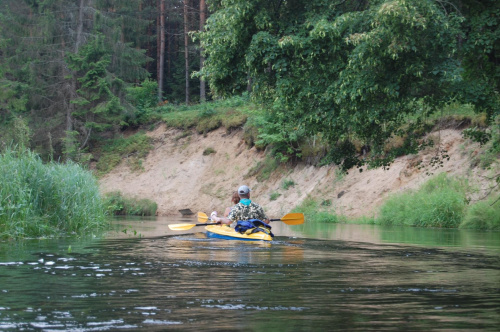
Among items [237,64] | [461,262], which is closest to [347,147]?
[237,64]

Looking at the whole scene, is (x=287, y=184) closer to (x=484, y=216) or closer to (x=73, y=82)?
(x=484, y=216)

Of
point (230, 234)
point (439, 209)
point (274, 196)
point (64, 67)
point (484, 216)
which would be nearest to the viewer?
point (230, 234)

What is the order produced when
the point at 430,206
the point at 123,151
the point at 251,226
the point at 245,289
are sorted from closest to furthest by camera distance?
the point at 245,289 < the point at 251,226 < the point at 430,206 < the point at 123,151

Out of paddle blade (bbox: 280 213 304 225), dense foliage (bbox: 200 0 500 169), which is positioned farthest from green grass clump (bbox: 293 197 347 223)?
dense foliage (bbox: 200 0 500 169)

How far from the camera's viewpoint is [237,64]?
14875 mm

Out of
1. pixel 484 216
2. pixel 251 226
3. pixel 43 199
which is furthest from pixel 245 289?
pixel 484 216

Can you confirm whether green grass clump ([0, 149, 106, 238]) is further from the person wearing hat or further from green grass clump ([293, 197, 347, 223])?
green grass clump ([293, 197, 347, 223])

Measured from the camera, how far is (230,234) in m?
13.9

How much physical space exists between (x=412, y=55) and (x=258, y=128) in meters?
21.7

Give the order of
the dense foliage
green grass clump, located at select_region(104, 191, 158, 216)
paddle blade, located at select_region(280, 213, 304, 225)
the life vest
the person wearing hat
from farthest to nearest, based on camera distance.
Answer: green grass clump, located at select_region(104, 191, 158, 216) → paddle blade, located at select_region(280, 213, 304, 225) → the person wearing hat → the life vest → the dense foliage

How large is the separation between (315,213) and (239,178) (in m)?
8.16

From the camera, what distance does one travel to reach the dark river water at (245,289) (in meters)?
4.95

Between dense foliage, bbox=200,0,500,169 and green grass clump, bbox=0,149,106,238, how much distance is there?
4028mm

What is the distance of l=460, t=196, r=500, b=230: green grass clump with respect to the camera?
19.7 meters
